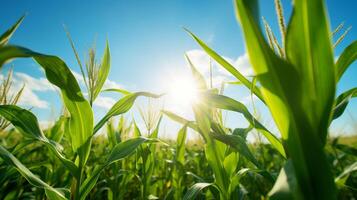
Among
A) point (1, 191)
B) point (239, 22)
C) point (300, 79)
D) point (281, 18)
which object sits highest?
point (281, 18)

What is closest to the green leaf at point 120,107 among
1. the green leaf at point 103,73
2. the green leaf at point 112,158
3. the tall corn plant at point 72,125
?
the tall corn plant at point 72,125

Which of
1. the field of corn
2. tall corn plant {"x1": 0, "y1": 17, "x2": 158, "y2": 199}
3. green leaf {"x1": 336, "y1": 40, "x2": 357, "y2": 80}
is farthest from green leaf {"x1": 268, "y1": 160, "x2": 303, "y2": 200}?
tall corn plant {"x1": 0, "y1": 17, "x2": 158, "y2": 199}

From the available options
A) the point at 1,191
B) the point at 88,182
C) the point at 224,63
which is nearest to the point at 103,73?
the point at 88,182

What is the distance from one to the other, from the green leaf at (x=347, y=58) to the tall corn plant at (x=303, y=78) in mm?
470

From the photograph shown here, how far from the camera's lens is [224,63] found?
1.09 metres

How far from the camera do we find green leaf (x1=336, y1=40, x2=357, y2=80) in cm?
102

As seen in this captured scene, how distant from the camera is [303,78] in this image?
66 cm

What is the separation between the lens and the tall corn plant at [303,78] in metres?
0.62

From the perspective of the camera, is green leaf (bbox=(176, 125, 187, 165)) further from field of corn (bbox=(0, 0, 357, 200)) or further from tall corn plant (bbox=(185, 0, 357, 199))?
tall corn plant (bbox=(185, 0, 357, 199))

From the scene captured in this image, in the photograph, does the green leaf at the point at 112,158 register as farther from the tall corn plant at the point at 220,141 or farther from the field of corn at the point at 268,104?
the tall corn plant at the point at 220,141

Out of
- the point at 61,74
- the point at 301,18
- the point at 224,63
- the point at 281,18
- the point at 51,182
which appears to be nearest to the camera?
the point at 301,18

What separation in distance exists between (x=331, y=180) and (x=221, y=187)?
812 millimetres

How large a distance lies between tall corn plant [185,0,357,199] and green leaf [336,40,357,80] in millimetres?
470

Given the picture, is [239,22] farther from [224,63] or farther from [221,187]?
[221,187]
